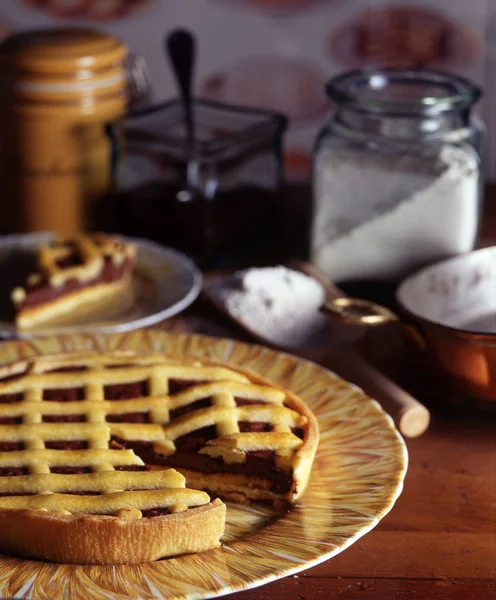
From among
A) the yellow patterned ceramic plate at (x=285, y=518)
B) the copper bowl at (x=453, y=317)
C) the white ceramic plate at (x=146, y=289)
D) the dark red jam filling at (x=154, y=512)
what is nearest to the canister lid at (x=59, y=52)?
the white ceramic plate at (x=146, y=289)

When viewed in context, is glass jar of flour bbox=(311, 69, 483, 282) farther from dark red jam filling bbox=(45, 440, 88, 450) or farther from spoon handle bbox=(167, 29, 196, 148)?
dark red jam filling bbox=(45, 440, 88, 450)

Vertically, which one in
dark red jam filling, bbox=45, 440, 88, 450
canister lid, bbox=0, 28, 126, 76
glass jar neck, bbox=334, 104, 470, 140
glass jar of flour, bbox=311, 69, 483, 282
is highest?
canister lid, bbox=0, 28, 126, 76

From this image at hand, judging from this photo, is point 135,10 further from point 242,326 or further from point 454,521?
point 454,521

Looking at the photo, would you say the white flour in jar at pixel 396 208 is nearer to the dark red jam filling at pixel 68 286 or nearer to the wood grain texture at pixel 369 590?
the dark red jam filling at pixel 68 286

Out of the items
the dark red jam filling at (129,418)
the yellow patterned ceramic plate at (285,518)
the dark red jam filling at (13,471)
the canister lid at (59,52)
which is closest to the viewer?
the yellow patterned ceramic plate at (285,518)

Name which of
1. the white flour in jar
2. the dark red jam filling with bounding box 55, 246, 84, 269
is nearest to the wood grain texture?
the white flour in jar

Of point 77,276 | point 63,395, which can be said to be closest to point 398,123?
point 77,276
